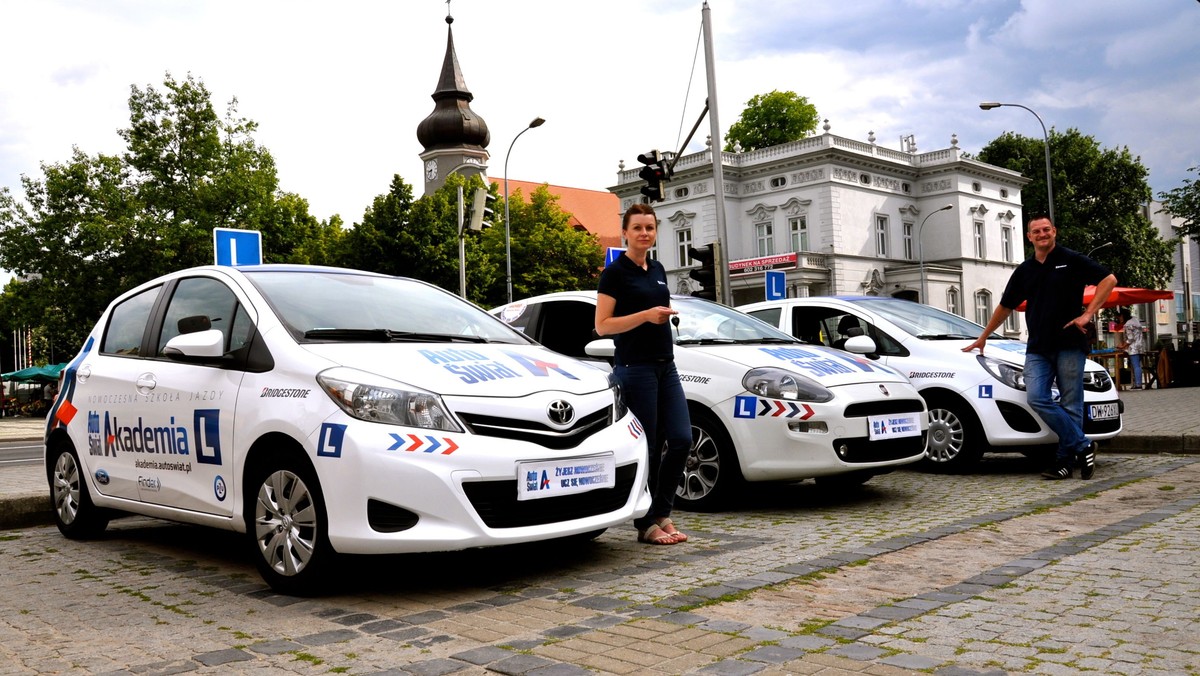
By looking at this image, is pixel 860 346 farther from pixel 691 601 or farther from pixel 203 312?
pixel 203 312

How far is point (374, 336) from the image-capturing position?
515 cm

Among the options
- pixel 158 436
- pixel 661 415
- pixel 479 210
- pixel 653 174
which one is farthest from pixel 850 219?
pixel 158 436

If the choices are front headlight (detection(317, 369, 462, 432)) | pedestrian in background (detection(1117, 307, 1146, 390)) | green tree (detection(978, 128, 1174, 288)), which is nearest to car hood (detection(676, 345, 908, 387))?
front headlight (detection(317, 369, 462, 432))

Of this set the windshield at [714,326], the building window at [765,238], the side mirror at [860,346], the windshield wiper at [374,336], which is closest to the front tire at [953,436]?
the side mirror at [860,346]

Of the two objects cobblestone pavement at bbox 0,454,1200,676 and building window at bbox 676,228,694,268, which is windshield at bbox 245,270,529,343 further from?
building window at bbox 676,228,694,268

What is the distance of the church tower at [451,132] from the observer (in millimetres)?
76125

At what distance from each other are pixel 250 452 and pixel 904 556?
127 inches

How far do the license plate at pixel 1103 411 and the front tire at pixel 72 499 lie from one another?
7.36 m

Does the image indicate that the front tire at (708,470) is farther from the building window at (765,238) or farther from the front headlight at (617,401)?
the building window at (765,238)

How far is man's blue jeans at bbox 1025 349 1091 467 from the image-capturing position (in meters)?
7.80

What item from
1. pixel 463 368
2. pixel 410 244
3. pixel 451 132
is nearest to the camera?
pixel 463 368

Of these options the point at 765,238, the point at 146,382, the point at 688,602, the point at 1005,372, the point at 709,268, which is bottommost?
the point at 688,602

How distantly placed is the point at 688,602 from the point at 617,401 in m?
1.32

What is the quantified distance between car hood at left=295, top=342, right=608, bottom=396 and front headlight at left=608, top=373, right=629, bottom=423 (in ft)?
0.27
